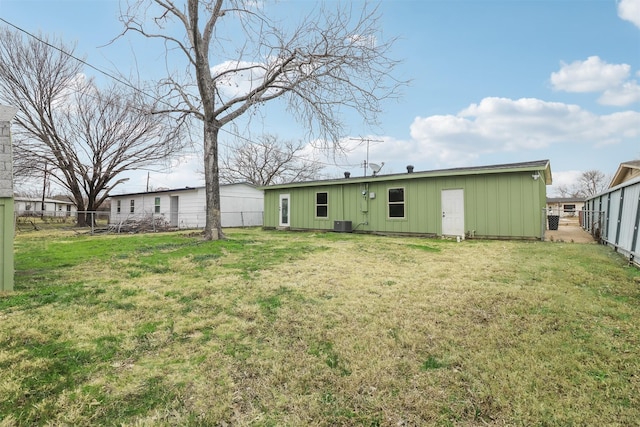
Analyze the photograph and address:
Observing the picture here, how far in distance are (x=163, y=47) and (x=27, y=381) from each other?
382 inches

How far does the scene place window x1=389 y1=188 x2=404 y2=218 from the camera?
1150 centimetres

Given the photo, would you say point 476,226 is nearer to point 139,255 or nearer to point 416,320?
point 416,320

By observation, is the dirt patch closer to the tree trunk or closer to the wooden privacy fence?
the wooden privacy fence

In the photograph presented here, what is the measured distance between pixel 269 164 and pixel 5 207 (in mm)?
25482

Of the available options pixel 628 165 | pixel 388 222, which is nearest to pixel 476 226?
pixel 388 222

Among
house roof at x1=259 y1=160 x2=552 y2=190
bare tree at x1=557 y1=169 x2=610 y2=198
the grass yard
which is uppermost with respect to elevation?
bare tree at x1=557 y1=169 x2=610 y2=198

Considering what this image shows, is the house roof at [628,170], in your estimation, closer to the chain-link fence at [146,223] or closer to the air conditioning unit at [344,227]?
the air conditioning unit at [344,227]

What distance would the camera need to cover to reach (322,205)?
13688 mm

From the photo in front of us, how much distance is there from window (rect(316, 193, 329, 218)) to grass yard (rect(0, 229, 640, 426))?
8.71 meters

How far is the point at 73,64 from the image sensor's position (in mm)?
17188

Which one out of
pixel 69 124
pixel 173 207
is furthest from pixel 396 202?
pixel 69 124

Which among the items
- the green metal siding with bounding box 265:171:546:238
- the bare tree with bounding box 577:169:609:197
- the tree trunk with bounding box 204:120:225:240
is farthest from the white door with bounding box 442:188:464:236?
the bare tree with bounding box 577:169:609:197

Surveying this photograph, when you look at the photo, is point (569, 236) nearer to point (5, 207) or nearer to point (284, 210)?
point (284, 210)

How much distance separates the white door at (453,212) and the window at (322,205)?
4947 mm
